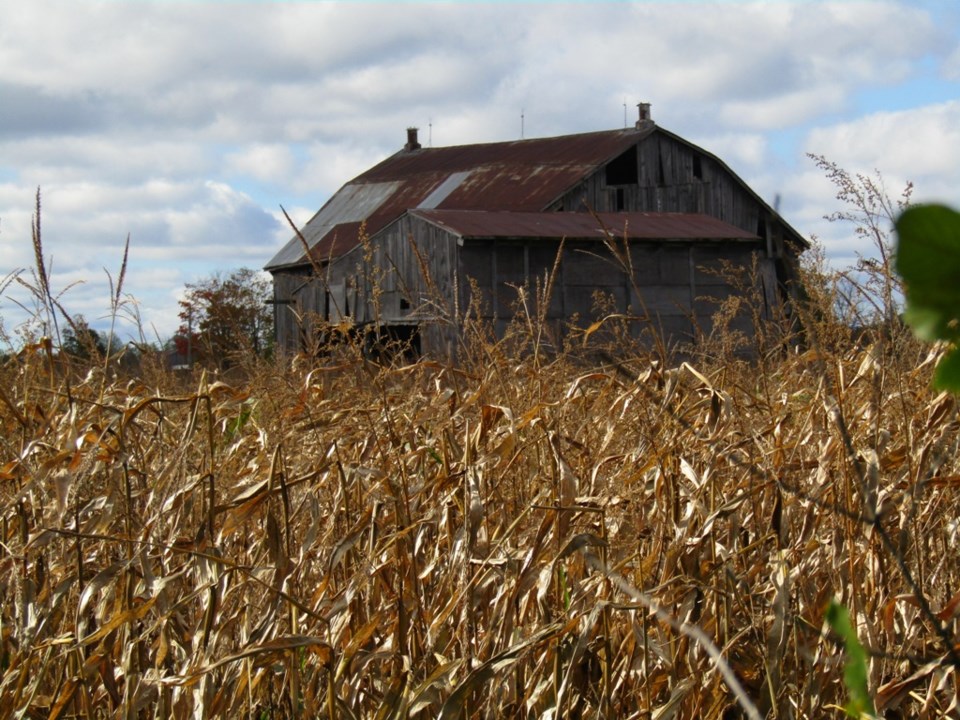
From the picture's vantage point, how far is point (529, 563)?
2.61 metres

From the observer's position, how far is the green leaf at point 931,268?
0.33 m

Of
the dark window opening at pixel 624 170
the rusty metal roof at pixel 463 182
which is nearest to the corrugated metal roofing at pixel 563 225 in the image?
the rusty metal roof at pixel 463 182

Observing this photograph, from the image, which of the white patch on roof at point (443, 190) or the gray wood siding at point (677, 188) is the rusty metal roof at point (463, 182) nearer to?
the white patch on roof at point (443, 190)

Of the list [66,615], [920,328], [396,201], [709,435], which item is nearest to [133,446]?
[66,615]

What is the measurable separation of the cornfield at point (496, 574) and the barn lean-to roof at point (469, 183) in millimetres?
21826

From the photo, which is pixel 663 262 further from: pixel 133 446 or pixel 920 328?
pixel 920 328

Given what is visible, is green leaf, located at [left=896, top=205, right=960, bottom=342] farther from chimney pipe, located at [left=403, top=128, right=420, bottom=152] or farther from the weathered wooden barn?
chimney pipe, located at [left=403, top=128, right=420, bottom=152]

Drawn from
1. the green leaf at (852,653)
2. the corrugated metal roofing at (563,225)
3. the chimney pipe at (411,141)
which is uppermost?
the chimney pipe at (411,141)

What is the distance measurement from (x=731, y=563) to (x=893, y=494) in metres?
0.48

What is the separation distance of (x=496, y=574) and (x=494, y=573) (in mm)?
14

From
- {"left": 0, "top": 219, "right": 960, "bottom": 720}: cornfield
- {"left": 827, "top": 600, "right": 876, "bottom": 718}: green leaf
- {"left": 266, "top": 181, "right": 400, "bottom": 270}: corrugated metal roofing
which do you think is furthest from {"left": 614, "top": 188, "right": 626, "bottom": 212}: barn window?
{"left": 827, "top": 600, "right": 876, "bottom": 718}: green leaf

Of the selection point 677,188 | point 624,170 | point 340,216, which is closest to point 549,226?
point 624,170

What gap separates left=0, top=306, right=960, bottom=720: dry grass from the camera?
98.9 inches

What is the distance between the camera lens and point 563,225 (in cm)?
2278
